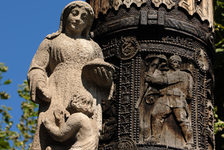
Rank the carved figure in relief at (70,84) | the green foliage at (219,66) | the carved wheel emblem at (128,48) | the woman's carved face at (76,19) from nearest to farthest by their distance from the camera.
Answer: the carved figure in relief at (70,84)
the woman's carved face at (76,19)
the carved wheel emblem at (128,48)
the green foliage at (219,66)

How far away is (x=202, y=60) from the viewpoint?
1270 cm

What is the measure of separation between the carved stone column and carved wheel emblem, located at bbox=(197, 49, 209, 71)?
0.06ft

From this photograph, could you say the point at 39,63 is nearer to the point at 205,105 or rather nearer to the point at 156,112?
the point at 156,112

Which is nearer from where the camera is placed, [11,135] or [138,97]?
[138,97]

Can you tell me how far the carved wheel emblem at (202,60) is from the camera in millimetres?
12639

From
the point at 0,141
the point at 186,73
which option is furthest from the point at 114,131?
the point at 0,141

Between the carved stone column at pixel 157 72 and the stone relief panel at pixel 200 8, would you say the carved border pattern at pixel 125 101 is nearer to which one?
the carved stone column at pixel 157 72

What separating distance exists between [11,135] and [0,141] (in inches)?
63.4

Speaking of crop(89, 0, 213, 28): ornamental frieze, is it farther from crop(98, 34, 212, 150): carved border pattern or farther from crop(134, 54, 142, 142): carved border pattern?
crop(134, 54, 142, 142): carved border pattern

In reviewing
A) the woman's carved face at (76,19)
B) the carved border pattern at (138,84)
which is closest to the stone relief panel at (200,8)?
the carved border pattern at (138,84)

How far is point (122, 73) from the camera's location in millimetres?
12125

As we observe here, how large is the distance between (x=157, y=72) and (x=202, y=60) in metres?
1.14

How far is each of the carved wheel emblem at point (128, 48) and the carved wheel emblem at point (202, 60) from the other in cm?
129

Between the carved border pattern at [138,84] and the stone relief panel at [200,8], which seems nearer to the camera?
the carved border pattern at [138,84]
